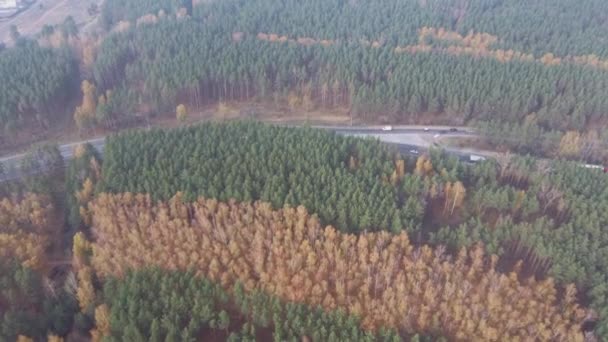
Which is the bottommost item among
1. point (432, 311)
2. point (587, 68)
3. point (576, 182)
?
point (432, 311)

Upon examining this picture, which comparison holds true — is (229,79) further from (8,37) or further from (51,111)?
(8,37)

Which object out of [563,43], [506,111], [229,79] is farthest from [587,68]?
[229,79]

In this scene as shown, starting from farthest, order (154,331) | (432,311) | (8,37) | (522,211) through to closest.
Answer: (8,37) < (522,211) < (432,311) < (154,331)

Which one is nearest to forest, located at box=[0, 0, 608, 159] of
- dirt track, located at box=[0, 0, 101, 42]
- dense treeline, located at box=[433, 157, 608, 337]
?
dense treeline, located at box=[433, 157, 608, 337]

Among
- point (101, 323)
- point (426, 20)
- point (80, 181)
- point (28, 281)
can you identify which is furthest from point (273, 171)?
point (426, 20)

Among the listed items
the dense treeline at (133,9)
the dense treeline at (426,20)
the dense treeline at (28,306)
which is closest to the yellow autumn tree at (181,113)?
the dense treeline at (426,20)

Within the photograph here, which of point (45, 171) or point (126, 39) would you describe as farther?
point (126, 39)

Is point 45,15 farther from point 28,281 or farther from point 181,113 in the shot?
point 28,281

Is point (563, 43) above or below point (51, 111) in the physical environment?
above
